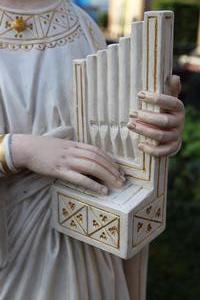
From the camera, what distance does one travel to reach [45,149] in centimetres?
96

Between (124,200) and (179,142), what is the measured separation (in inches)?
6.4

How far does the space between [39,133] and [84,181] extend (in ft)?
0.49

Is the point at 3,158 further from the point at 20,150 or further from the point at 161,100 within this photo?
the point at 161,100

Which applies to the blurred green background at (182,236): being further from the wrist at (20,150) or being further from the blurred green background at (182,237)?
the wrist at (20,150)

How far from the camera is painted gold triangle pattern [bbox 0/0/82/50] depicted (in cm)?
101

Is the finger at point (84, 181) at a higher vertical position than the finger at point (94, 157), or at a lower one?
lower

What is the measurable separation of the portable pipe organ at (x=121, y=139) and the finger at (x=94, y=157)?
0.12 feet

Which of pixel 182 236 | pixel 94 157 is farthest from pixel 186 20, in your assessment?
pixel 94 157

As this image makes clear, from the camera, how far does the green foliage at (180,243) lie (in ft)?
8.91

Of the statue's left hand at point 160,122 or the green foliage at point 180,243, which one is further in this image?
the green foliage at point 180,243

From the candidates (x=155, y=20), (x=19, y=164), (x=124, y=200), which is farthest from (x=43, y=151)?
(x=155, y=20)

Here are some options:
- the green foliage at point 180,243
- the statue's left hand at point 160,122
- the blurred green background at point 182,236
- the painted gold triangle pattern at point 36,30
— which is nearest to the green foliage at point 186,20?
the blurred green background at point 182,236

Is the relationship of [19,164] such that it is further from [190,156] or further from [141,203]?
[190,156]

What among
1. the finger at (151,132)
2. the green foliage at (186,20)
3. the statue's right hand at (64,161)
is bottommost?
the green foliage at (186,20)
